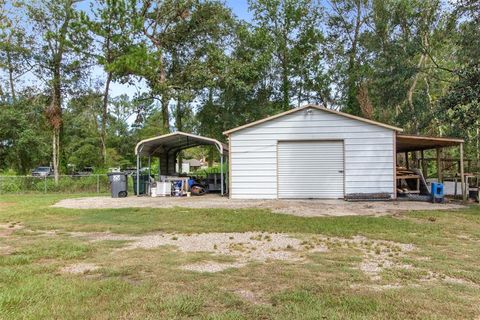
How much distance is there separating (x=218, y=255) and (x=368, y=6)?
25575 millimetres

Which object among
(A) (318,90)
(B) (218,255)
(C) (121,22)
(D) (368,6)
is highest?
(D) (368,6)

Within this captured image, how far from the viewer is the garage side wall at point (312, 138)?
12.8m

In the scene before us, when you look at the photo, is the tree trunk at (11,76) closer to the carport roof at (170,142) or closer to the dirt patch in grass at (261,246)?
the carport roof at (170,142)

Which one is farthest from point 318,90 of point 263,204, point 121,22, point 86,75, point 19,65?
point 19,65

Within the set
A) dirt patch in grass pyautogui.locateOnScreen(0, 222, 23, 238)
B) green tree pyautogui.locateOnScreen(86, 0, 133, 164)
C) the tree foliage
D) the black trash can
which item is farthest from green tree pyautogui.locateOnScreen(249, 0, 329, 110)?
dirt patch in grass pyautogui.locateOnScreen(0, 222, 23, 238)

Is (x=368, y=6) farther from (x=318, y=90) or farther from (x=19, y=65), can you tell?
(x=19, y=65)

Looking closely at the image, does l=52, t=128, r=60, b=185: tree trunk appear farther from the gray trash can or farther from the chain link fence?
the gray trash can

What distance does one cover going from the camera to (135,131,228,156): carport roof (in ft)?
48.3

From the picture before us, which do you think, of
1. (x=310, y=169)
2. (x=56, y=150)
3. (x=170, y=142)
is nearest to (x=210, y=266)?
(x=310, y=169)

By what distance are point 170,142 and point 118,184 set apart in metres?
3.42

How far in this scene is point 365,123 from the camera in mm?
12938

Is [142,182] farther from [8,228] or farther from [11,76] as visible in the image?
[11,76]

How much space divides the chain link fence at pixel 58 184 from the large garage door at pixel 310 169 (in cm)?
961

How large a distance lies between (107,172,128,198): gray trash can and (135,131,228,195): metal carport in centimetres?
75
